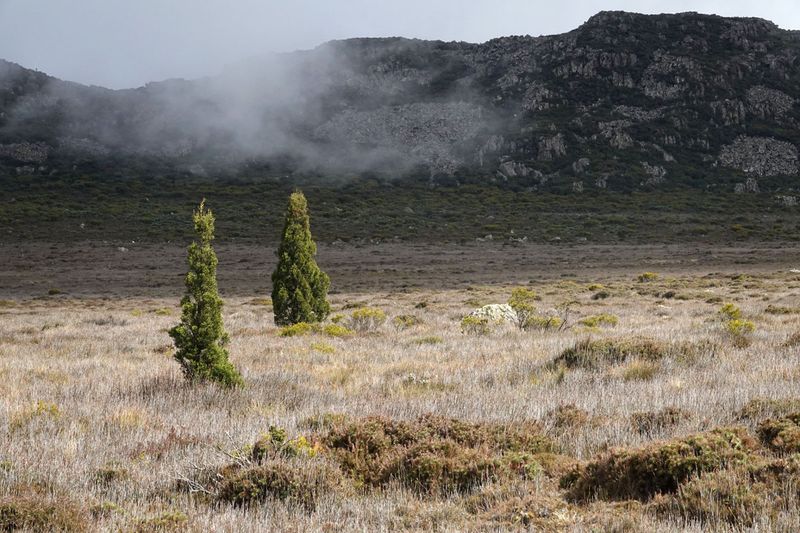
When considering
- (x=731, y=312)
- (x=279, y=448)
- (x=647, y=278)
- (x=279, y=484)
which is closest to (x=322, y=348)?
(x=279, y=448)

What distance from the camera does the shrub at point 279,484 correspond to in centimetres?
432

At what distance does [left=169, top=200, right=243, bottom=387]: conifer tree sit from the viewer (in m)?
8.54

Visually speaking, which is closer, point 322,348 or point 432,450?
point 432,450

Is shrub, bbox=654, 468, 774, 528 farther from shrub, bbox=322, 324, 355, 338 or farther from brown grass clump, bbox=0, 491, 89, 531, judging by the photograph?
shrub, bbox=322, 324, 355, 338

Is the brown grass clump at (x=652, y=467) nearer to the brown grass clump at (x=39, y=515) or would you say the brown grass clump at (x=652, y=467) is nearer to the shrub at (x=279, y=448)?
the shrub at (x=279, y=448)

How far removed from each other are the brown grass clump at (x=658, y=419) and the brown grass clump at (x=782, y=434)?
29.0 inches

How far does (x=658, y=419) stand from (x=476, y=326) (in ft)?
31.3

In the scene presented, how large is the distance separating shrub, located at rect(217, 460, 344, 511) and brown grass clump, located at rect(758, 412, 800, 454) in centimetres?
325

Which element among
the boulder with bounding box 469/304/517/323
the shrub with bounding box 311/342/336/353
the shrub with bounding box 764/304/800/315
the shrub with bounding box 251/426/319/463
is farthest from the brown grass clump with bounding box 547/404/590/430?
the shrub with bounding box 764/304/800/315

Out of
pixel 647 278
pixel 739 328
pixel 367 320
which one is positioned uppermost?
pixel 739 328

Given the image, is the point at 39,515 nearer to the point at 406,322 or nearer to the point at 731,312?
the point at 406,322

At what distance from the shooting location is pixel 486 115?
140 m

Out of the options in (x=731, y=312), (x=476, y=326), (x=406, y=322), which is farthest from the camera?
(x=406, y=322)

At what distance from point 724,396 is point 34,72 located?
184 m
